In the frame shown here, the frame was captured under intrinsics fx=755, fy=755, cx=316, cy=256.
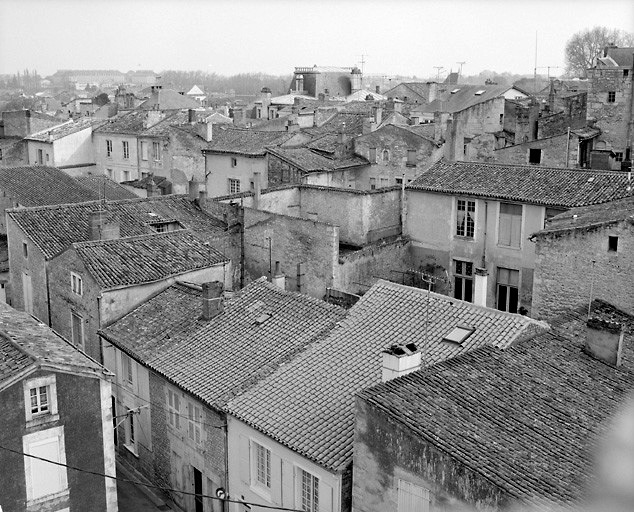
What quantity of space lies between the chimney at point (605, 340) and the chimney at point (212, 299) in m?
6.29

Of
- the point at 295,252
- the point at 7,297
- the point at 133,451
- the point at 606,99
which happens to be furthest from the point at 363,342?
the point at 606,99

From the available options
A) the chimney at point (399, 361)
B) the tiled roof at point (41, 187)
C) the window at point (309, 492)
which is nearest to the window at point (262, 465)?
the window at point (309, 492)

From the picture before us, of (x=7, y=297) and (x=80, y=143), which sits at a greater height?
(x=80, y=143)

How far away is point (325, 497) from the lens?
913 cm

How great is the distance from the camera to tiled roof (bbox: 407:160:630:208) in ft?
55.6

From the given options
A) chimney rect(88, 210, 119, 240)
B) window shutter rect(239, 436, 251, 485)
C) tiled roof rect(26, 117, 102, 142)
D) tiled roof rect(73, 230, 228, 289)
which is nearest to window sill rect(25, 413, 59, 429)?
window shutter rect(239, 436, 251, 485)

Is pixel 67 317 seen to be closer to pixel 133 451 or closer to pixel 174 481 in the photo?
pixel 133 451

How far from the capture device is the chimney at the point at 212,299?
13.3m

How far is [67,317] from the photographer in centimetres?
1603

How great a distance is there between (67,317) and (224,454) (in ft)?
21.0

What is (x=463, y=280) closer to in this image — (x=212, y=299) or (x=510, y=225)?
(x=510, y=225)

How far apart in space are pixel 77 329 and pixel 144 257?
2.04 m

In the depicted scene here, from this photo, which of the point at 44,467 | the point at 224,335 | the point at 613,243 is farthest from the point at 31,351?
the point at 613,243

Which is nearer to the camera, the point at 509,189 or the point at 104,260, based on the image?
the point at 104,260
